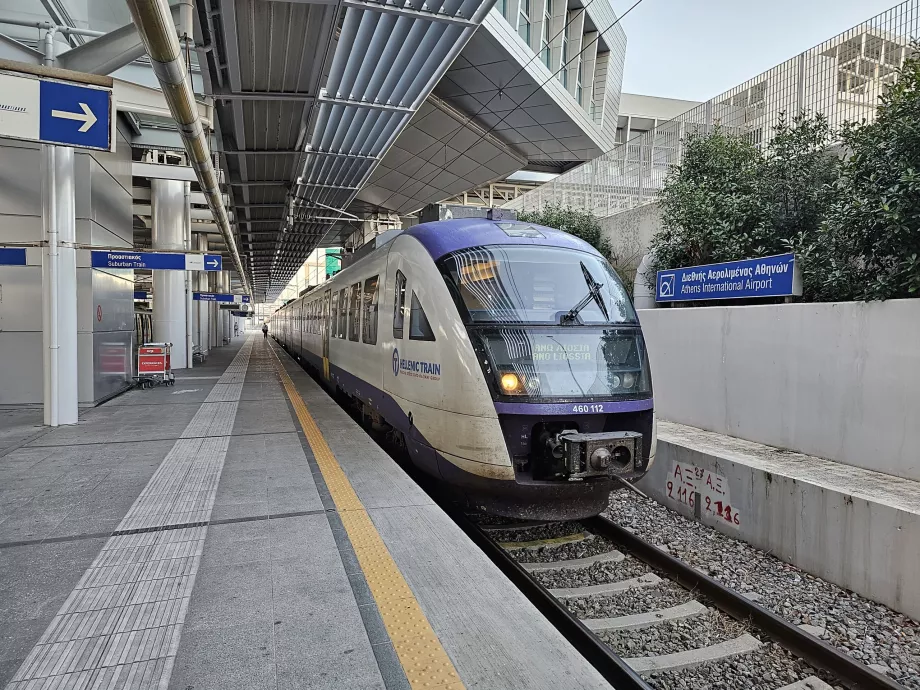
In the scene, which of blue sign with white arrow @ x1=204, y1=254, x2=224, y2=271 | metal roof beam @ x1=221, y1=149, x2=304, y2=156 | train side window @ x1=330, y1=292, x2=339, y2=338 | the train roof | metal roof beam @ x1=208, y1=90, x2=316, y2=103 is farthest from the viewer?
metal roof beam @ x1=221, y1=149, x2=304, y2=156

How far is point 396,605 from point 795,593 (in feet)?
11.9

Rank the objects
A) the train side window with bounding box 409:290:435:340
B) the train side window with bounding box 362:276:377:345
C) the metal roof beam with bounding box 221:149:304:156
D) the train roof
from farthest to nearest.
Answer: the metal roof beam with bounding box 221:149:304:156 < the train side window with bounding box 362:276:377:345 < the train roof < the train side window with bounding box 409:290:435:340

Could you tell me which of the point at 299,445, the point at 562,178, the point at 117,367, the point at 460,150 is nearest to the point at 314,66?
the point at 299,445

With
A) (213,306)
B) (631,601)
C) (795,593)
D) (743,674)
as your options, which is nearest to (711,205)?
(795,593)

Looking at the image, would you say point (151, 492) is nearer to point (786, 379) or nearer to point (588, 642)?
point (588, 642)

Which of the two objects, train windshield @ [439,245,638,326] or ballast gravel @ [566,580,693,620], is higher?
train windshield @ [439,245,638,326]

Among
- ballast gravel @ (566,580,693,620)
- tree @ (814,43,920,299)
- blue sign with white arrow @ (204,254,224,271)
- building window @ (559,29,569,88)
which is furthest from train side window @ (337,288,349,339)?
building window @ (559,29,569,88)

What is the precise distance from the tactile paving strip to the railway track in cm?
224

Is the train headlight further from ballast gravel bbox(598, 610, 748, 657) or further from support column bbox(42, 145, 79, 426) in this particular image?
support column bbox(42, 145, 79, 426)

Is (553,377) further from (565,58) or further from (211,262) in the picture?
(565,58)

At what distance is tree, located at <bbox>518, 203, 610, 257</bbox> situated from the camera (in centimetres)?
1229

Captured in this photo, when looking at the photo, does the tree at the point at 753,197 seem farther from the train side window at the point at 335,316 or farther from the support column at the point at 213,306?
the support column at the point at 213,306

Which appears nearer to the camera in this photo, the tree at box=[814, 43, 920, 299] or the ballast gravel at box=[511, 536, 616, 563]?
the ballast gravel at box=[511, 536, 616, 563]

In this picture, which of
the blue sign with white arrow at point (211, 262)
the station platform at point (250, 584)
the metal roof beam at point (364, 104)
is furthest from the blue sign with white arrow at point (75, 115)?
the blue sign with white arrow at point (211, 262)
